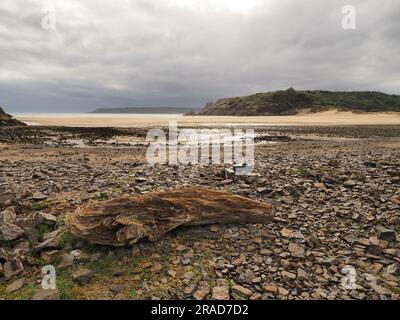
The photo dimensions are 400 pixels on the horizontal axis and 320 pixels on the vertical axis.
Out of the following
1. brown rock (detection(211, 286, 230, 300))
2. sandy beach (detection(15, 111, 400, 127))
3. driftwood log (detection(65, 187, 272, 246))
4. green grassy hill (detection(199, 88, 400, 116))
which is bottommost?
brown rock (detection(211, 286, 230, 300))

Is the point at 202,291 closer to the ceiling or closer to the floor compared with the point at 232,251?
closer to the floor

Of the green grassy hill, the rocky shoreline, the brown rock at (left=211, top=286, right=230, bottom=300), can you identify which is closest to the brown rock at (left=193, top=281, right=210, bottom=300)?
the rocky shoreline

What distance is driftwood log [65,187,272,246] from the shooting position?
8.09 metres

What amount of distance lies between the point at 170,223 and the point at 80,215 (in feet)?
7.99

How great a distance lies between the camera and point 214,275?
7.32 metres

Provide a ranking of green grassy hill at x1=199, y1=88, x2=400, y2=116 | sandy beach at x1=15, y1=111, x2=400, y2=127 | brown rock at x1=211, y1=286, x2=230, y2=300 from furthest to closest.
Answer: green grassy hill at x1=199, y1=88, x2=400, y2=116
sandy beach at x1=15, y1=111, x2=400, y2=127
brown rock at x1=211, y1=286, x2=230, y2=300

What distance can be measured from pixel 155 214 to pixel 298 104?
156 metres

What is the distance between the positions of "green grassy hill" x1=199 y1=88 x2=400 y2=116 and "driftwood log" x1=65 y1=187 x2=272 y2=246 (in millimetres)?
140059

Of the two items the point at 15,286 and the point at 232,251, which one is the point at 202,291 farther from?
the point at 15,286

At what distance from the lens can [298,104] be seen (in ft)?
506

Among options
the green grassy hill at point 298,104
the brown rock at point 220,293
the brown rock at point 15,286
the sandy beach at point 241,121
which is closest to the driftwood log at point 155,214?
the brown rock at point 15,286

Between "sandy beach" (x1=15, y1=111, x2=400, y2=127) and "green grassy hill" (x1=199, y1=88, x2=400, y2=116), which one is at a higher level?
"green grassy hill" (x1=199, y1=88, x2=400, y2=116)

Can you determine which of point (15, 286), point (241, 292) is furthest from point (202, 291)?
point (15, 286)

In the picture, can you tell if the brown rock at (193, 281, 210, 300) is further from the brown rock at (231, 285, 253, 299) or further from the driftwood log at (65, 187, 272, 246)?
the driftwood log at (65, 187, 272, 246)
